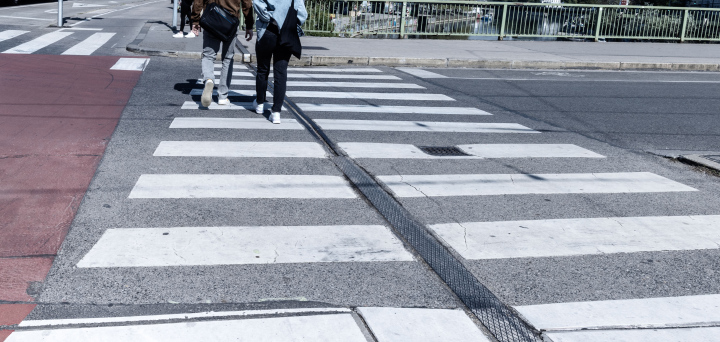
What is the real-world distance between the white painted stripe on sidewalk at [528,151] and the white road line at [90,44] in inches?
388

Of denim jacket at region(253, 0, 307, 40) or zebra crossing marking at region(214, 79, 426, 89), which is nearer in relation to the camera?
denim jacket at region(253, 0, 307, 40)

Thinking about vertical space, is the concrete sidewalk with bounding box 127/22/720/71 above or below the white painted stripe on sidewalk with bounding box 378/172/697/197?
above

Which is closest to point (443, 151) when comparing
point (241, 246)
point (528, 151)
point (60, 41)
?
point (528, 151)

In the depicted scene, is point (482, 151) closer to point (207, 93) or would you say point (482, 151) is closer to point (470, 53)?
point (207, 93)

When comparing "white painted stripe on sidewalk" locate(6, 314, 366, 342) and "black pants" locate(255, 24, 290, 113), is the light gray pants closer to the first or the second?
"black pants" locate(255, 24, 290, 113)

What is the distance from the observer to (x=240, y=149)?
23.5ft

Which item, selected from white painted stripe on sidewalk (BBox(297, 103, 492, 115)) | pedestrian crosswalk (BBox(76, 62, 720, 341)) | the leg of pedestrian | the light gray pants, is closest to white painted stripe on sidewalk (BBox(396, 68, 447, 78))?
white painted stripe on sidewalk (BBox(297, 103, 492, 115))

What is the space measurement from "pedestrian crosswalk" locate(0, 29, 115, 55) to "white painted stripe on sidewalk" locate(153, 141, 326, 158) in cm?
876

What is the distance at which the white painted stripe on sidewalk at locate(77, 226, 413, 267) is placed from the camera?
4.30 meters

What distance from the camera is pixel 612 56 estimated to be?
60.6 ft

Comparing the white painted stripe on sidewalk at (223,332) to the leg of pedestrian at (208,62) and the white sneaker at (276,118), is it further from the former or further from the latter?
the leg of pedestrian at (208,62)

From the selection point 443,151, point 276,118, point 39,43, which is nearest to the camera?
point 443,151

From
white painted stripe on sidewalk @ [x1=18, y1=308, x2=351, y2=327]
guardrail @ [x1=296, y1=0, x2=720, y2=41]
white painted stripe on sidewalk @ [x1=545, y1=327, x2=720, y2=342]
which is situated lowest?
white painted stripe on sidewalk @ [x1=18, y1=308, x2=351, y2=327]

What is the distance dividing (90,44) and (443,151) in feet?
38.4
